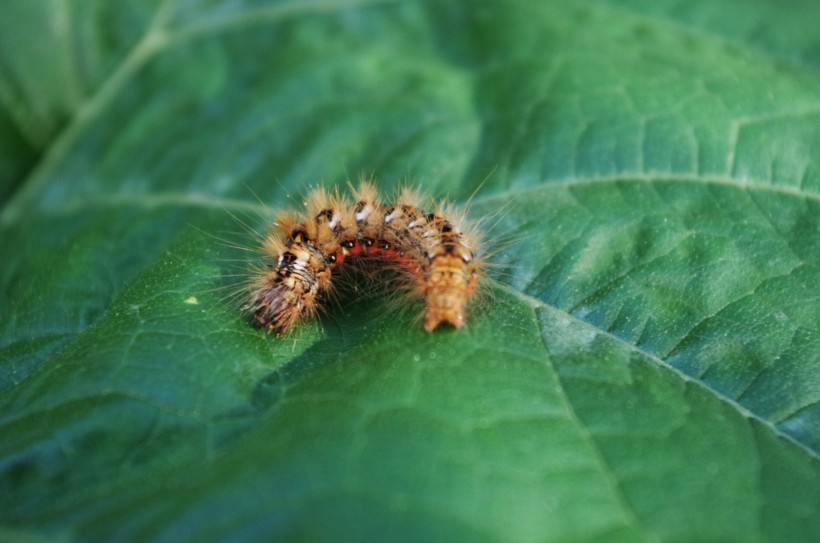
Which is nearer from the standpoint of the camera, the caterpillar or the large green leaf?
the large green leaf

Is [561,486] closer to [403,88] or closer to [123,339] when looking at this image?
[123,339]

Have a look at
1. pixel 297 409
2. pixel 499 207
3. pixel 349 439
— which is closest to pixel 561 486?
pixel 349 439

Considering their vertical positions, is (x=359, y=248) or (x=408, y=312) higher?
(x=359, y=248)

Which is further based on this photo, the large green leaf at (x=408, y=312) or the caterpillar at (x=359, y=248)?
the caterpillar at (x=359, y=248)

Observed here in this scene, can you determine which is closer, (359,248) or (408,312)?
(408,312)
